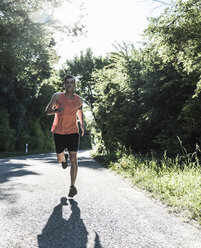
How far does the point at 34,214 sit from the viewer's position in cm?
327

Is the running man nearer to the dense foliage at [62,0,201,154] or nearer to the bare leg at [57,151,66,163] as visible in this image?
the bare leg at [57,151,66,163]

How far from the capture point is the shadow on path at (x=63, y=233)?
7.85 ft

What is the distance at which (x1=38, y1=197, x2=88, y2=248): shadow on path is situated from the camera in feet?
7.85

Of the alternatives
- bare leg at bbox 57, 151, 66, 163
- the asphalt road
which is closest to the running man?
bare leg at bbox 57, 151, 66, 163

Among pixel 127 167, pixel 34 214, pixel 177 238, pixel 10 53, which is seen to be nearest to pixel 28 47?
pixel 10 53

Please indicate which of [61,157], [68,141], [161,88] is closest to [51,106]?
[68,141]

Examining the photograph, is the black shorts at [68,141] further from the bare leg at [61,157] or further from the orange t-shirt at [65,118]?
the bare leg at [61,157]

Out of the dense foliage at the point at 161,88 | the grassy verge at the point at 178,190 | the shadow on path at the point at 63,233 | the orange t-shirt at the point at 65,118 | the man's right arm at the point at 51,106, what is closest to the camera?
the shadow on path at the point at 63,233

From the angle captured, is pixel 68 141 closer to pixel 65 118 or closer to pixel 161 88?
pixel 65 118

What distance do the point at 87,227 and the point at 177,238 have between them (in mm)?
962

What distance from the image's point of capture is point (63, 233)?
105 inches

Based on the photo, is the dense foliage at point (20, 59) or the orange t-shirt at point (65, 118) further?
the dense foliage at point (20, 59)

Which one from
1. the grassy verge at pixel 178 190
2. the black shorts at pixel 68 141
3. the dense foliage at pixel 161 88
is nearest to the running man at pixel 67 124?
the black shorts at pixel 68 141

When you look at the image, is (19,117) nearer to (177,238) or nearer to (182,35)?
(182,35)
